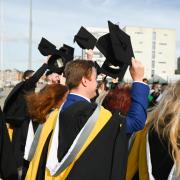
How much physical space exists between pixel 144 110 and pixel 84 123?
1.66 ft

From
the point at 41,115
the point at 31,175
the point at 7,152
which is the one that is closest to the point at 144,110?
the point at 31,175

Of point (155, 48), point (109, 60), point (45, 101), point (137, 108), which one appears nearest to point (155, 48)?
point (155, 48)

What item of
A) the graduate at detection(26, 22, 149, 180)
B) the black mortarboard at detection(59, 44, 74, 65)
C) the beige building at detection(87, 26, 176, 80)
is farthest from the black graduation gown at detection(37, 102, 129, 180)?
the beige building at detection(87, 26, 176, 80)

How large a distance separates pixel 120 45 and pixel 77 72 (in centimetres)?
49

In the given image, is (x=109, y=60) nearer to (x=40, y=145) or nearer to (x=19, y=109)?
(x=40, y=145)

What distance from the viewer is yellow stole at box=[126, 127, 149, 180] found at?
8.90 ft

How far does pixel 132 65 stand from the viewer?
129 inches

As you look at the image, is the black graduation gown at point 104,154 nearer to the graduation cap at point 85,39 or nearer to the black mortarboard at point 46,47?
the graduation cap at point 85,39

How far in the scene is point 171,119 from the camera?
2.45 m

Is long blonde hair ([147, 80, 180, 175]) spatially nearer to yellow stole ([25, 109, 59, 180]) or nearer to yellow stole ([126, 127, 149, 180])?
yellow stole ([126, 127, 149, 180])

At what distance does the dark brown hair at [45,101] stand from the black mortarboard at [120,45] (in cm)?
123

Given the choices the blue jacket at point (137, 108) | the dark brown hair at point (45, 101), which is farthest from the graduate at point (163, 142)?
the dark brown hair at point (45, 101)

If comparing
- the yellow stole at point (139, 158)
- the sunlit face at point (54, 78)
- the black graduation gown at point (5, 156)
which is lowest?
the black graduation gown at point (5, 156)

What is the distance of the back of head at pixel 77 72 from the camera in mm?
3404
